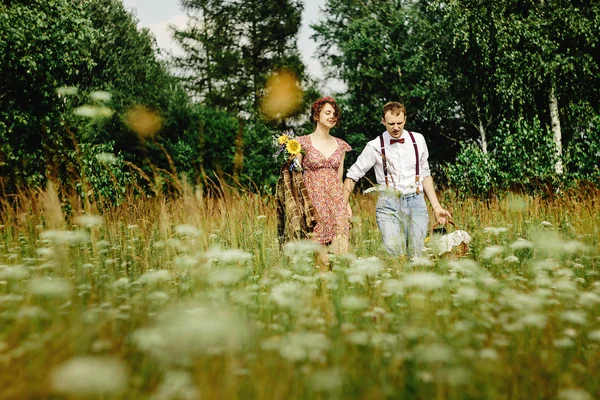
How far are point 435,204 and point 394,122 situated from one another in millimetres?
857

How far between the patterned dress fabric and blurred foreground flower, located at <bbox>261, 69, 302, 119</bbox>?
871 inches

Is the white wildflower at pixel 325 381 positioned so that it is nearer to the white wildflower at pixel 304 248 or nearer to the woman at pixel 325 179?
the white wildflower at pixel 304 248

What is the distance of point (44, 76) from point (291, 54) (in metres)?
20.4

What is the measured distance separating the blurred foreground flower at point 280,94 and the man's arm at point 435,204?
73.1ft

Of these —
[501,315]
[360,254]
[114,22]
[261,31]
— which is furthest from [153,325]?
[261,31]

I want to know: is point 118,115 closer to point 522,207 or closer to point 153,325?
point 522,207

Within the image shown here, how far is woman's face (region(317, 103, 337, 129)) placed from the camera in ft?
16.3

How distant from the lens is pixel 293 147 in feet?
16.0

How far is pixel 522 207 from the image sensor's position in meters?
7.19

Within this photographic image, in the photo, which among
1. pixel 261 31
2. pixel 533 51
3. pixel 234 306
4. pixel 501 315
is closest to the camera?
pixel 501 315

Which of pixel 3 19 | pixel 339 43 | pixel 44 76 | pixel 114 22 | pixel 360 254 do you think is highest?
pixel 114 22

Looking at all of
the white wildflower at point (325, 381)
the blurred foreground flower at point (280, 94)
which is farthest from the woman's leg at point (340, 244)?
the blurred foreground flower at point (280, 94)

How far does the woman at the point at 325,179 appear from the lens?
4.91m

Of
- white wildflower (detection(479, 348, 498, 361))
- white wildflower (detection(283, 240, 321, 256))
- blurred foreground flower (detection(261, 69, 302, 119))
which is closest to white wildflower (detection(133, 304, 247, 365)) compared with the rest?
white wildflower (detection(479, 348, 498, 361))
